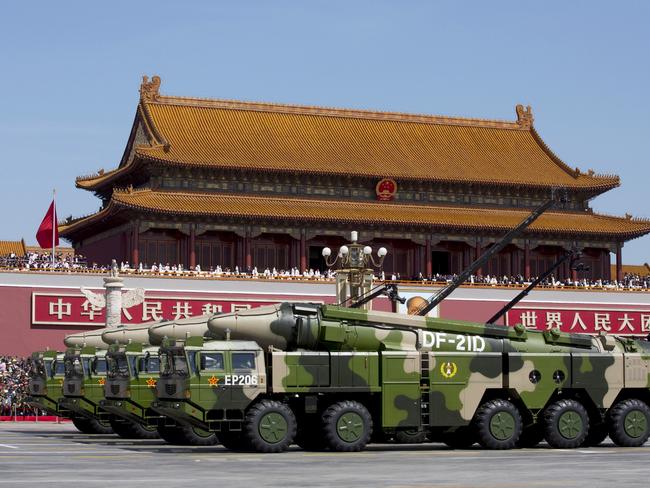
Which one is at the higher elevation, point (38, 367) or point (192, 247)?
point (192, 247)

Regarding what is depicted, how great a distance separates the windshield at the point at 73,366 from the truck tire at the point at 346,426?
10.0 m

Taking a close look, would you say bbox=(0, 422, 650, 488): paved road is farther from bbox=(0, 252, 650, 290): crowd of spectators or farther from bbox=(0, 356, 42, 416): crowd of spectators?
bbox=(0, 252, 650, 290): crowd of spectators

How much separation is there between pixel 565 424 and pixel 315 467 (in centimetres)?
975

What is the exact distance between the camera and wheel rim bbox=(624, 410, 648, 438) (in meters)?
35.9

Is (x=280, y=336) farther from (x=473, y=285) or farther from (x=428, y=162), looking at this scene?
(x=428, y=162)

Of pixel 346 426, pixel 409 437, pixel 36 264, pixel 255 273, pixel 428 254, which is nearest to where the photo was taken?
pixel 346 426

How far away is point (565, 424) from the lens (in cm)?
3541

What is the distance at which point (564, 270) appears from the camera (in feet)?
276

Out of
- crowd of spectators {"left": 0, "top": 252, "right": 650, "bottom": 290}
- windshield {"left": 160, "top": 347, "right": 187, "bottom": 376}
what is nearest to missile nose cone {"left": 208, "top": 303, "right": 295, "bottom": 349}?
windshield {"left": 160, "top": 347, "right": 187, "bottom": 376}

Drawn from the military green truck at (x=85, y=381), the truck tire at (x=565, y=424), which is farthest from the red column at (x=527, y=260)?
the truck tire at (x=565, y=424)

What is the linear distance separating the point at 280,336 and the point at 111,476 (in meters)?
9.59

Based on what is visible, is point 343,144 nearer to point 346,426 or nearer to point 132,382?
point 132,382

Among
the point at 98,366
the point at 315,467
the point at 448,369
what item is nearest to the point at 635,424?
the point at 448,369

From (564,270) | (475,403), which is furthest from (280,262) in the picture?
(475,403)
